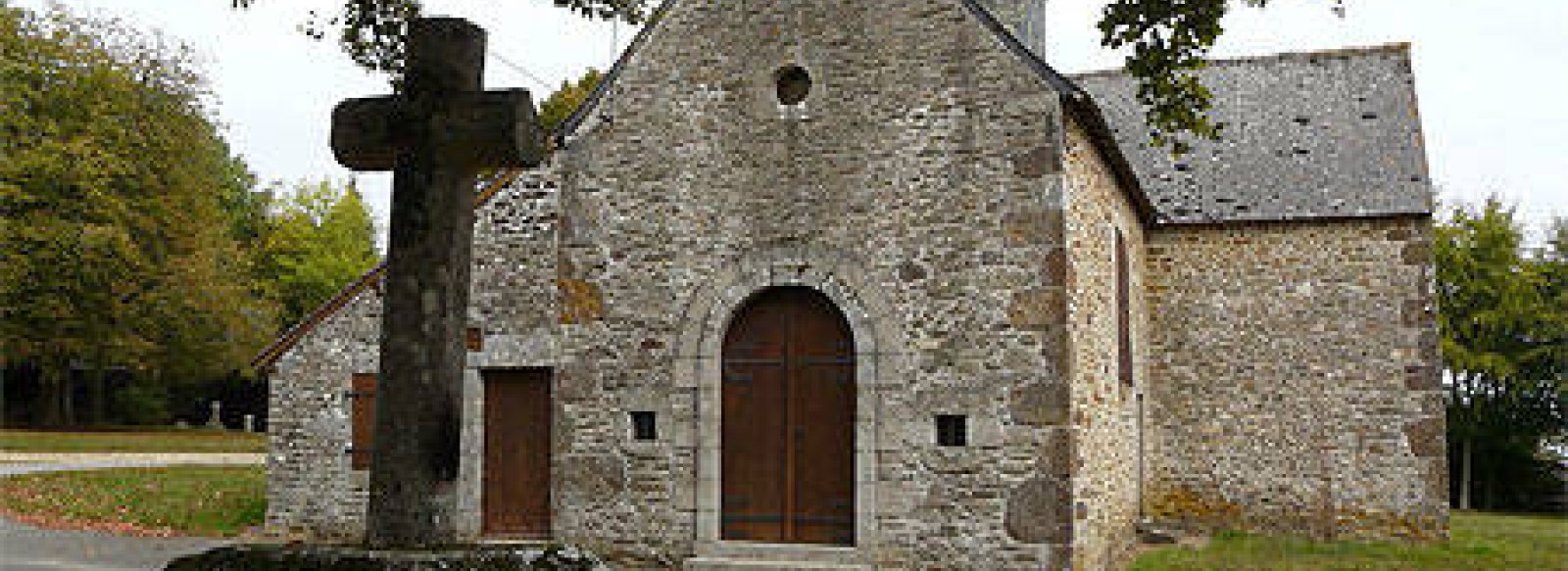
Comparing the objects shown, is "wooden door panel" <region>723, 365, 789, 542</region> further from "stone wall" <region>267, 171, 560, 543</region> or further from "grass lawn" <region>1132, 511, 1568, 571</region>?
"grass lawn" <region>1132, 511, 1568, 571</region>

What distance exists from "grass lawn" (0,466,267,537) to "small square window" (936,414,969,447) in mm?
8383

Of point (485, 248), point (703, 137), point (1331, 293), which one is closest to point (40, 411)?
point (485, 248)

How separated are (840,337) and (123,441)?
75.4 feet

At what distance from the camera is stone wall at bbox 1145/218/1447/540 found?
45.3ft

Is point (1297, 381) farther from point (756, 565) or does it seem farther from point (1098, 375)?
point (756, 565)

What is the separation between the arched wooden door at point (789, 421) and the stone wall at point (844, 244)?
0.74 ft

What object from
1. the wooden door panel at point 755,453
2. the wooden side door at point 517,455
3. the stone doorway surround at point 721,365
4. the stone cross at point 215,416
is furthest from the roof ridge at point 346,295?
the stone cross at point 215,416

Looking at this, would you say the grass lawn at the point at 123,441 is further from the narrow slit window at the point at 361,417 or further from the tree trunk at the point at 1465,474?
the tree trunk at the point at 1465,474

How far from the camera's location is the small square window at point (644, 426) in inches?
432

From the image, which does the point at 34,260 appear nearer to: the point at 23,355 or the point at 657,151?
the point at 23,355

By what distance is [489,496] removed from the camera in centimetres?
1180

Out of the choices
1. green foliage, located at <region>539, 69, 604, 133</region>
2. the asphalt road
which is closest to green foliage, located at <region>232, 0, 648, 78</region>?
the asphalt road

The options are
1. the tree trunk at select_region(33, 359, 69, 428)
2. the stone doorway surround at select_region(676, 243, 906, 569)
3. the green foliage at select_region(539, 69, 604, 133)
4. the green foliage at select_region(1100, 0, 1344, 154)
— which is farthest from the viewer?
the tree trunk at select_region(33, 359, 69, 428)

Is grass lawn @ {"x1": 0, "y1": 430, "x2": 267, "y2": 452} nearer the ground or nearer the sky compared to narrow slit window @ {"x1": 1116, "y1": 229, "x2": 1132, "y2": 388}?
nearer the ground
